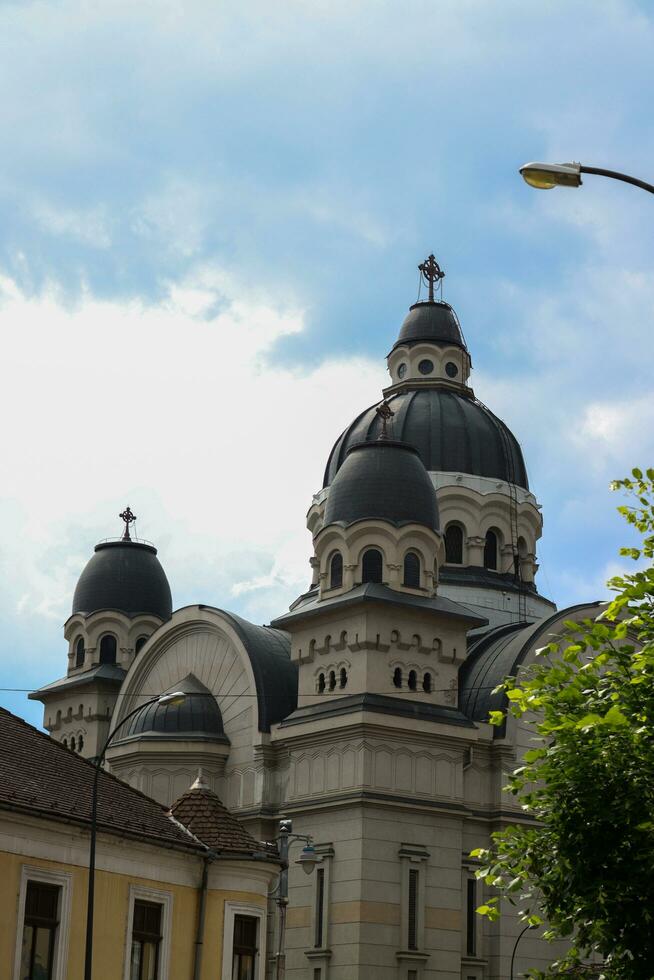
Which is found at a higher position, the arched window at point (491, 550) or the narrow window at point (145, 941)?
the arched window at point (491, 550)

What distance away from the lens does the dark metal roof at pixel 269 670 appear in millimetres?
51500

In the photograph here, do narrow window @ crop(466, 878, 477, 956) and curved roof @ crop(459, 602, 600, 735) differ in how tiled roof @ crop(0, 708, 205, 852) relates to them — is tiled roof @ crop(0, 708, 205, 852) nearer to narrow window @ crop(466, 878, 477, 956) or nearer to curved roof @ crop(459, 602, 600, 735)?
narrow window @ crop(466, 878, 477, 956)

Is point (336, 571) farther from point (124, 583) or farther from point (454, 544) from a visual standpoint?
point (124, 583)

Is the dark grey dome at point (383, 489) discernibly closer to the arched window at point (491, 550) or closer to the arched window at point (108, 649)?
the arched window at point (491, 550)

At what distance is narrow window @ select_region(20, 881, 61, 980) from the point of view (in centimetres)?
2225

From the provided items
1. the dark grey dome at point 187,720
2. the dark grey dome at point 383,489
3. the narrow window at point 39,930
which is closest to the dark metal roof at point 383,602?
the dark grey dome at point 383,489

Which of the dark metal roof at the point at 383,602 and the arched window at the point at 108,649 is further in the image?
the arched window at the point at 108,649

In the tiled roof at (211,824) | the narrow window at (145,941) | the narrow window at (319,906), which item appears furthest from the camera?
the narrow window at (319,906)

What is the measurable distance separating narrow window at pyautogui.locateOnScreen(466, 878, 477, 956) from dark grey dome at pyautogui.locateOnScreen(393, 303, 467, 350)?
26.8 meters

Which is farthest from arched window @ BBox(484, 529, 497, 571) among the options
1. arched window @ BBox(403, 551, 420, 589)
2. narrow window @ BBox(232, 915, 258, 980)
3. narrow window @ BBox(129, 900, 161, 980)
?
narrow window @ BBox(129, 900, 161, 980)

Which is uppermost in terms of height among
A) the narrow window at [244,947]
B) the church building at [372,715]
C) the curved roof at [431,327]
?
the curved roof at [431,327]

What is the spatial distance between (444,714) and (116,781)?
23087 millimetres

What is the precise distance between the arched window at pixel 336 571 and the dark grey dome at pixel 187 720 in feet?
21.9

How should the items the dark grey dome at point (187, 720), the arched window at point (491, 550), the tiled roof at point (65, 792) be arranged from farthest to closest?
the arched window at point (491, 550) < the dark grey dome at point (187, 720) < the tiled roof at point (65, 792)
